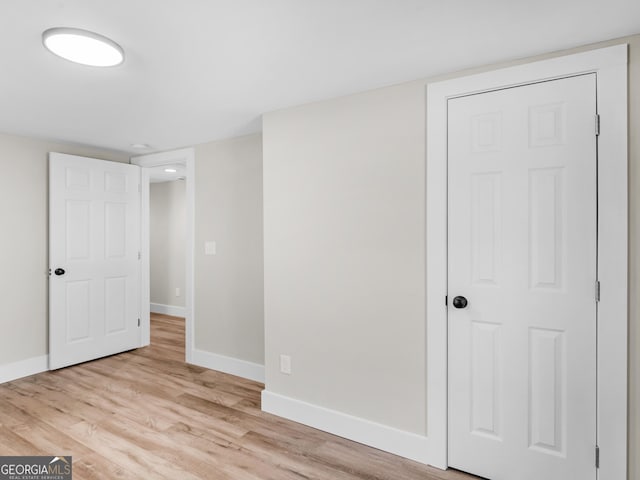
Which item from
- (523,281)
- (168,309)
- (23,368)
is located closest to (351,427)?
(523,281)

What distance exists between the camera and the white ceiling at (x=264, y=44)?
152 cm

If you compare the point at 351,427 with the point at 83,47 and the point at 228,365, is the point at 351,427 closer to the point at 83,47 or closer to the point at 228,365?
the point at 228,365

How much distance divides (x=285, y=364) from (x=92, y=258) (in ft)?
8.31

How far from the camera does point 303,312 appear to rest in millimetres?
2676

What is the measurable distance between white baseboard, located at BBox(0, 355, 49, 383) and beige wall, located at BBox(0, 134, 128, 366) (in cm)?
4

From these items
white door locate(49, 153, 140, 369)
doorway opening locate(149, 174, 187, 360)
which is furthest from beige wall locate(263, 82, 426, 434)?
doorway opening locate(149, 174, 187, 360)

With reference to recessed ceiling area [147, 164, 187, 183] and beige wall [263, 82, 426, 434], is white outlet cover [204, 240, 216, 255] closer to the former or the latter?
beige wall [263, 82, 426, 434]

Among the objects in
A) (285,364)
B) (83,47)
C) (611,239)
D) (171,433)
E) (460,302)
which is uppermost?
(83,47)

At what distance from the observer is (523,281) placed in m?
1.97

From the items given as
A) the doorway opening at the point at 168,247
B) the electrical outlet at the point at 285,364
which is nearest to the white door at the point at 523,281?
the electrical outlet at the point at 285,364

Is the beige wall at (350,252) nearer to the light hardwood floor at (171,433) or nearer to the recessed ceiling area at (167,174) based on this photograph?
the light hardwood floor at (171,433)

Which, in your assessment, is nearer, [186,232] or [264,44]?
[264,44]

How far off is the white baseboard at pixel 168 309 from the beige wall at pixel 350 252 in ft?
13.1

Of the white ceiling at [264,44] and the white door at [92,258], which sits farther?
the white door at [92,258]
